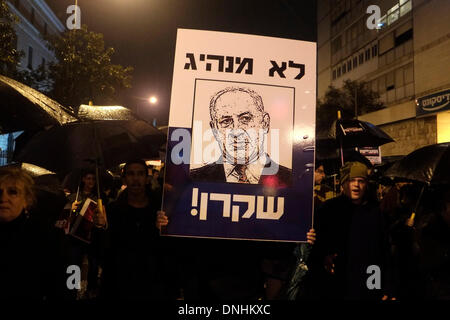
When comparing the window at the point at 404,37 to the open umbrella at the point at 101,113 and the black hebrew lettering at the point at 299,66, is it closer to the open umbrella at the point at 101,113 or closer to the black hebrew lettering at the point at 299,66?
the open umbrella at the point at 101,113

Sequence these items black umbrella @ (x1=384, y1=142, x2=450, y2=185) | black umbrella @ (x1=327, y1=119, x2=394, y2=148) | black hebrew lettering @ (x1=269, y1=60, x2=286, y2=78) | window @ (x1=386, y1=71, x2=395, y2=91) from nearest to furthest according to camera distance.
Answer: black hebrew lettering @ (x1=269, y1=60, x2=286, y2=78) → black umbrella @ (x1=384, y1=142, x2=450, y2=185) → black umbrella @ (x1=327, y1=119, x2=394, y2=148) → window @ (x1=386, y1=71, x2=395, y2=91)

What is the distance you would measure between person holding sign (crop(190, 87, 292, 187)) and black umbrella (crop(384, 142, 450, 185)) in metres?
1.73

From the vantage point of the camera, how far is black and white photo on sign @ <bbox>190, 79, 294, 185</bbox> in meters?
2.54

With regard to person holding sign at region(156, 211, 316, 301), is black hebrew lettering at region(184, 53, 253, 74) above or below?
above

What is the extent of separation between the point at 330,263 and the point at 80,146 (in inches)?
100

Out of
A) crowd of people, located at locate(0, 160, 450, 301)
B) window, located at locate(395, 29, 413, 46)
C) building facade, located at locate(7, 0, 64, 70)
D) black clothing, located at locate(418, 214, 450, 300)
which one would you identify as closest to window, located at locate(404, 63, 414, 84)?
window, located at locate(395, 29, 413, 46)

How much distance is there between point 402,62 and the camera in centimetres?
2583

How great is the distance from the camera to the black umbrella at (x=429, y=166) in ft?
10.9

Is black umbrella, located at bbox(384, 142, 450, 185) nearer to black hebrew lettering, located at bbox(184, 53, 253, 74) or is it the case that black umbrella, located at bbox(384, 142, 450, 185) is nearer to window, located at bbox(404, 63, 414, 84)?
black hebrew lettering, located at bbox(184, 53, 253, 74)

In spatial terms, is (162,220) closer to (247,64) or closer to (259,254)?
(259,254)

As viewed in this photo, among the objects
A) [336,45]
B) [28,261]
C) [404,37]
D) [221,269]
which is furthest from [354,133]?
[336,45]

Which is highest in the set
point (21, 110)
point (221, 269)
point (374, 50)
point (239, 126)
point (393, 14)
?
point (393, 14)


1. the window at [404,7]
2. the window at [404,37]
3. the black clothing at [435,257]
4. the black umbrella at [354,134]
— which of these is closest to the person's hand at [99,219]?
the black clothing at [435,257]

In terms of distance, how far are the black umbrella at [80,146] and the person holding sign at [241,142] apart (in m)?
1.43
